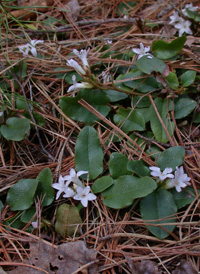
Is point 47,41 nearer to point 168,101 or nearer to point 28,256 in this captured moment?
point 168,101

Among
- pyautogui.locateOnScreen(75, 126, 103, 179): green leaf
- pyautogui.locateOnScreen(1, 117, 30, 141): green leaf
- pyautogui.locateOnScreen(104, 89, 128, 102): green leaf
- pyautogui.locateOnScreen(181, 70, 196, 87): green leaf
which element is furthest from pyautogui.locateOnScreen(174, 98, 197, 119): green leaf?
pyautogui.locateOnScreen(1, 117, 30, 141): green leaf

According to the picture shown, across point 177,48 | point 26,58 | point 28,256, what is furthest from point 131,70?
point 28,256

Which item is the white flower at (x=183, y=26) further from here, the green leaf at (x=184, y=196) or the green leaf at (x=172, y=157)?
the green leaf at (x=184, y=196)

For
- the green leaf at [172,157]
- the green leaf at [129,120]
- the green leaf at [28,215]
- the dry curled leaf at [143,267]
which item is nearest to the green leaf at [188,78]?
the green leaf at [129,120]

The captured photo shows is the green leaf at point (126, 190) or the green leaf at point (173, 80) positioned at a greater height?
the green leaf at point (173, 80)

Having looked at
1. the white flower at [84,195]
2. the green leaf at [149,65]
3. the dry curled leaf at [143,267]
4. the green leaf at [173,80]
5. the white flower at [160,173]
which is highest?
the green leaf at [149,65]

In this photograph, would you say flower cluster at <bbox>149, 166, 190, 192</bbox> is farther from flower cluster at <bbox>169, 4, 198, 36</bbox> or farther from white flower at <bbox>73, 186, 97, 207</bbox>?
flower cluster at <bbox>169, 4, 198, 36</bbox>

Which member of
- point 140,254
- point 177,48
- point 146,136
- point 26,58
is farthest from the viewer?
point 26,58
